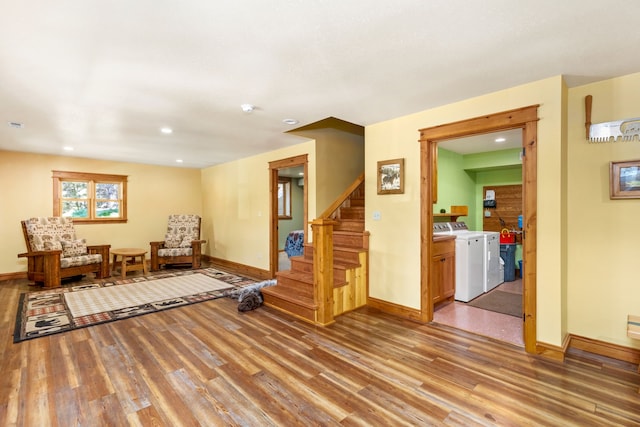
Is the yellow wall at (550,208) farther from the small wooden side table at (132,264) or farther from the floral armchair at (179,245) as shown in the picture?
the small wooden side table at (132,264)

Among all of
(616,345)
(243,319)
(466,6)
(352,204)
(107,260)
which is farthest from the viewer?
(107,260)

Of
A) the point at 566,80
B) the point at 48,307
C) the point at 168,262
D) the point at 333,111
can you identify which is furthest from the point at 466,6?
the point at 168,262

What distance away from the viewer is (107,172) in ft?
21.5

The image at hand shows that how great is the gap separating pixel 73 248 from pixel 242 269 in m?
3.09

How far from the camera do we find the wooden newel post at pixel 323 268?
10.8ft

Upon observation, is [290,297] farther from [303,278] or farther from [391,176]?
[391,176]

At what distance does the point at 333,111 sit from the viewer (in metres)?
3.41

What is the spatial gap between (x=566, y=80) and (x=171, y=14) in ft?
10.0

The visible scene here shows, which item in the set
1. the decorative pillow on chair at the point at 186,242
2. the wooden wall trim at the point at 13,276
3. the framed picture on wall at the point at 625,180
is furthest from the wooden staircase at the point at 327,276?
the wooden wall trim at the point at 13,276

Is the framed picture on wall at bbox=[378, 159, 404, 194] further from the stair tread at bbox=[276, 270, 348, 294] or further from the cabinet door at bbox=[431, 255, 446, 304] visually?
the stair tread at bbox=[276, 270, 348, 294]

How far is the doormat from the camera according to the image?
371 centimetres

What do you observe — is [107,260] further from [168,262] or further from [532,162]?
[532,162]

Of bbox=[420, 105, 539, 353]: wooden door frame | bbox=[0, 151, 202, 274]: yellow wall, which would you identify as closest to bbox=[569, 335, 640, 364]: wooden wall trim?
bbox=[420, 105, 539, 353]: wooden door frame

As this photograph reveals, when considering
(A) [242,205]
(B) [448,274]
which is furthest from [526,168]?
(A) [242,205]
